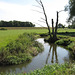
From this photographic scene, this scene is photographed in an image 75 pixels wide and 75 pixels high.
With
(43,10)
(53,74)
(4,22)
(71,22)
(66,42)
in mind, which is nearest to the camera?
(53,74)

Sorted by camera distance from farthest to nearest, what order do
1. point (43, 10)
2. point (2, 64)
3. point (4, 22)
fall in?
1. point (4, 22)
2. point (43, 10)
3. point (2, 64)

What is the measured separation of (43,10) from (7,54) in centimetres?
1809

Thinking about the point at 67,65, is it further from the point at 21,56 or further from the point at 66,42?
the point at 66,42

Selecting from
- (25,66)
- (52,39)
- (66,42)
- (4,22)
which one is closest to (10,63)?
(25,66)

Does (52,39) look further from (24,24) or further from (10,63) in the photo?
(24,24)

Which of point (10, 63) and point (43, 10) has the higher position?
point (43, 10)

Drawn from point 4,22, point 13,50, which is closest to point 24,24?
point 4,22

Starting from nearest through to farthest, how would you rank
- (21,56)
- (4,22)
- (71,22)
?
(21,56), (71,22), (4,22)

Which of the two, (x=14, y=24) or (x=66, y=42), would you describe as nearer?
(x=66, y=42)

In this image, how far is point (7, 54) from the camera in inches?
433

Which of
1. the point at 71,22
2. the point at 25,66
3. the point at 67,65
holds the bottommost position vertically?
the point at 25,66

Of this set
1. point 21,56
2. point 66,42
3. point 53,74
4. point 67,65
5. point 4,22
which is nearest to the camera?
point 53,74

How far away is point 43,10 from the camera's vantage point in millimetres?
26875

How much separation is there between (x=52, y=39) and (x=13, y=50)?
1654 cm
